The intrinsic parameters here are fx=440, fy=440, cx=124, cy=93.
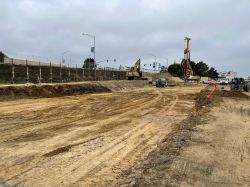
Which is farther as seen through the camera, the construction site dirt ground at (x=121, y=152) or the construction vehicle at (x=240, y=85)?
the construction vehicle at (x=240, y=85)

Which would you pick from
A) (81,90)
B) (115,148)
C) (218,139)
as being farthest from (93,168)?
(81,90)

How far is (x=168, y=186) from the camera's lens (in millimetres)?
8586

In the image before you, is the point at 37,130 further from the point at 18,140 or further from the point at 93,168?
the point at 93,168

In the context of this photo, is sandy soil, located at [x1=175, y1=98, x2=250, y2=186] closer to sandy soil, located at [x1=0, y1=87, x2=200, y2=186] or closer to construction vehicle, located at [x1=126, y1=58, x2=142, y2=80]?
sandy soil, located at [x1=0, y1=87, x2=200, y2=186]

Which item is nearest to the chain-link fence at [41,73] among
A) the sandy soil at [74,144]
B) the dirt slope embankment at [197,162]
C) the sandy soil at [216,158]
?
the sandy soil at [74,144]

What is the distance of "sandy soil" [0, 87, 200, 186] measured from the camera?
34.0ft

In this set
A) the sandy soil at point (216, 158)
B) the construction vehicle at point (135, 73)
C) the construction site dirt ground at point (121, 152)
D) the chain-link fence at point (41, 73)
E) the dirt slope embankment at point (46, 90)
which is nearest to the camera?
the sandy soil at point (216, 158)

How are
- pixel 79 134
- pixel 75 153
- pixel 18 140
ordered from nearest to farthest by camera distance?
pixel 75 153 < pixel 18 140 < pixel 79 134

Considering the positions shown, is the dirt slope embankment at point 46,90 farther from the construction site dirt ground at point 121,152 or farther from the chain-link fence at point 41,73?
the construction site dirt ground at point 121,152

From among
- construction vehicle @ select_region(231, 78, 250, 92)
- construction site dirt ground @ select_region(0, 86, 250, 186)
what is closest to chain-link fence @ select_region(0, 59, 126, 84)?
construction vehicle @ select_region(231, 78, 250, 92)

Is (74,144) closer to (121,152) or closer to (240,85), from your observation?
(121,152)

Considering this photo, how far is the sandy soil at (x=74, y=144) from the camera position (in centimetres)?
1038

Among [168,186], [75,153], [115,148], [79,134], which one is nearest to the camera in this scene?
[168,186]

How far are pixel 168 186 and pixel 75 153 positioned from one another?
500 centimetres
